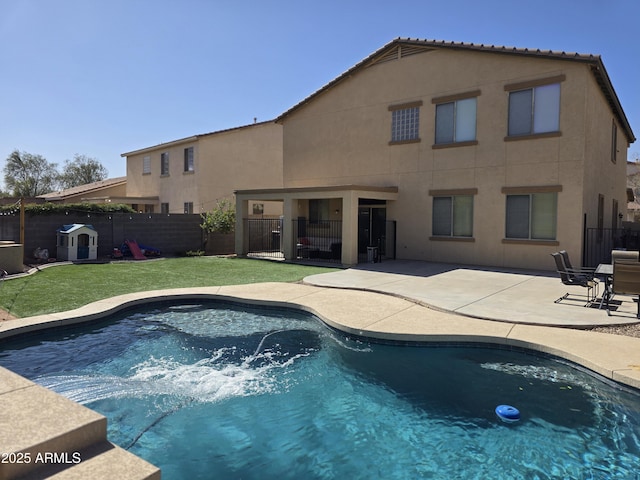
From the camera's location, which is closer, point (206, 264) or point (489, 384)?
point (489, 384)

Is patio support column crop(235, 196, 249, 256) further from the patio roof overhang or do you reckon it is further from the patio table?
the patio table

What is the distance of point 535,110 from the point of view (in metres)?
15.5

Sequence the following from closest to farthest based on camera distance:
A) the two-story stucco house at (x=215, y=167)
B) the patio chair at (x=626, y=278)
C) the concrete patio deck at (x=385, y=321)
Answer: the concrete patio deck at (x=385, y=321)
the patio chair at (x=626, y=278)
the two-story stucco house at (x=215, y=167)

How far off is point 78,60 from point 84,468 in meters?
15.3

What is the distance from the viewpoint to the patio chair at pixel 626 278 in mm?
8375

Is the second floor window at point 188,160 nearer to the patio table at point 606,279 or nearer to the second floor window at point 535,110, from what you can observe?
the second floor window at point 535,110

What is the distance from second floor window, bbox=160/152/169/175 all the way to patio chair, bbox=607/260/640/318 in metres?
27.8

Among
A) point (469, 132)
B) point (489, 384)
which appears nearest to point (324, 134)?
point (469, 132)

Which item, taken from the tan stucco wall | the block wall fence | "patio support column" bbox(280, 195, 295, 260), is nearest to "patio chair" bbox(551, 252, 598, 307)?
the tan stucco wall

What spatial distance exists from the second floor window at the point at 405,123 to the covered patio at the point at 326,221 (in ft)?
7.72

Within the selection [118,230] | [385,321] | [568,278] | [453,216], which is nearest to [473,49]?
[453,216]

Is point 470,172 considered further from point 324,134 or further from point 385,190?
point 324,134

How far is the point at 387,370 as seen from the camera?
21.8 feet

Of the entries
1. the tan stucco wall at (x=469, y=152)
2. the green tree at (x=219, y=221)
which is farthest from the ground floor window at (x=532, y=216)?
the green tree at (x=219, y=221)
